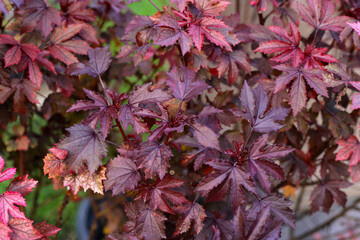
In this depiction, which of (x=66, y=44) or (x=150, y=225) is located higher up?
(x=66, y=44)

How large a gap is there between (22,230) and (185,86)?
0.58 m

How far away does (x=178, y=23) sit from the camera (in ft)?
3.25

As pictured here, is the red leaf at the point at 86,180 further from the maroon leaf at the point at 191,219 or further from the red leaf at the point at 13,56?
the red leaf at the point at 13,56

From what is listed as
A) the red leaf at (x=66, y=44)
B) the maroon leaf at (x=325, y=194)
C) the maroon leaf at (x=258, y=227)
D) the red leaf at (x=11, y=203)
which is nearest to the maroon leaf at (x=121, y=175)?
the red leaf at (x=11, y=203)

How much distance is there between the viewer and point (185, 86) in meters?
0.96

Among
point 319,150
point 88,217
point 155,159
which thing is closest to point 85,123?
point 155,159

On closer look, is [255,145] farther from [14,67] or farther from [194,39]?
[14,67]

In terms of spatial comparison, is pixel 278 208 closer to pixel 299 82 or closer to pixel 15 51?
pixel 299 82

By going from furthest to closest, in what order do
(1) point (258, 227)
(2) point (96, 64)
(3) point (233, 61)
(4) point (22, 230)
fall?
(3) point (233, 61), (2) point (96, 64), (4) point (22, 230), (1) point (258, 227)

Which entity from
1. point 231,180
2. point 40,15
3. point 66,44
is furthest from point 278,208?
point 40,15

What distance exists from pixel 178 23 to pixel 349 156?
0.89m

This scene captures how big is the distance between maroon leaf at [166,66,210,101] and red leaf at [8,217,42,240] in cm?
52

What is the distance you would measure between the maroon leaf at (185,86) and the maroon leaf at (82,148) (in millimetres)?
254

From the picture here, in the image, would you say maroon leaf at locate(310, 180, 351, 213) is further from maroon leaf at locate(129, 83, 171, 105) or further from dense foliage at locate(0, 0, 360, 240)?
maroon leaf at locate(129, 83, 171, 105)
